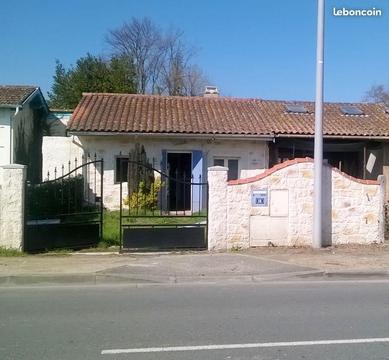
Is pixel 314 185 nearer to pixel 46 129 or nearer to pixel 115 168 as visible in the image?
pixel 115 168

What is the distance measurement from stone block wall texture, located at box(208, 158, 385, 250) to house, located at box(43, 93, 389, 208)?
23.2 feet

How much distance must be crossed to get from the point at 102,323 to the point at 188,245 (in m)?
5.69

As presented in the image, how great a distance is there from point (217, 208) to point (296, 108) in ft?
43.0

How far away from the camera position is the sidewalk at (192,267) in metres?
9.20

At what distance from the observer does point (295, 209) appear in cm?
1234

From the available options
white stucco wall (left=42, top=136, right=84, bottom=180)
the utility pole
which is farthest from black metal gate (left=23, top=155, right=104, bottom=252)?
white stucco wall (left=42, top=136, right=84, bottom=180)

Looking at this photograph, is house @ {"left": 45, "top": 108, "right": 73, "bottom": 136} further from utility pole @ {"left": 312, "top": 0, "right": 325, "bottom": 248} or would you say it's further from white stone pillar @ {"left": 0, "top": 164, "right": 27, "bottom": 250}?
utility pole @ {"left": 312, "top": 0, "right": 325, "bottom": 248}

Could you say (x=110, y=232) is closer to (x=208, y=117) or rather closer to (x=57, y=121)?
(x=208, y=117)

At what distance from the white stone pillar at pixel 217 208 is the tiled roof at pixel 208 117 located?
7.76m

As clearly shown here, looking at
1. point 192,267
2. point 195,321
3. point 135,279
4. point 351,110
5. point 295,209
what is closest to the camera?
point 195,321

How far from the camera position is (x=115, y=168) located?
65.4 ft

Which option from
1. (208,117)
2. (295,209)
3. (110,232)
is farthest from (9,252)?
(208,117)

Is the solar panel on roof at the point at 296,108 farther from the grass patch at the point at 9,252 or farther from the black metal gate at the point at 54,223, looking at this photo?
the grass patch at the point at 9,252

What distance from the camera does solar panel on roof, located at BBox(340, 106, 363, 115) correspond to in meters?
23.8
